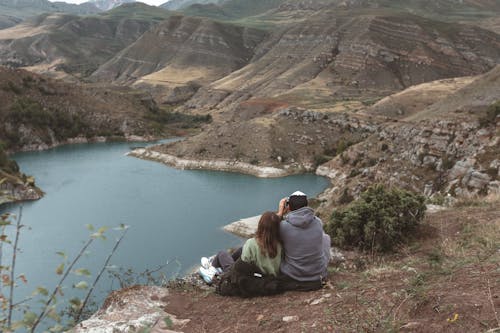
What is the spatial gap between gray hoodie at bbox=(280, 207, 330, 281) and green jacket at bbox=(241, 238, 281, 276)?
0.46ft

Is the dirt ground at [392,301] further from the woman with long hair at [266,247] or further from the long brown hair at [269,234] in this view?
the long brown hair at [269,234]

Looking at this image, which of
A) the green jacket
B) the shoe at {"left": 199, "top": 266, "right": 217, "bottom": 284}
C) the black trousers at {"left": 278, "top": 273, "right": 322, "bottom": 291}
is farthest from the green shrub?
the green jacket

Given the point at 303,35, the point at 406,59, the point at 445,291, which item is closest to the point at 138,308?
the point at 445,291

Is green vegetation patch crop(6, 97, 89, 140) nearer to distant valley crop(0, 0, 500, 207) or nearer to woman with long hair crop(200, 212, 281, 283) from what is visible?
distant valley crop(0, 0, 500, 207)

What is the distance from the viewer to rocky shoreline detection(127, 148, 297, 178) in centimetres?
5595

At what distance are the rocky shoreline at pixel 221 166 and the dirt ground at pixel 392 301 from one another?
45663 mm

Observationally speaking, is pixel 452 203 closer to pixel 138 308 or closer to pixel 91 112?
pixel 138 308

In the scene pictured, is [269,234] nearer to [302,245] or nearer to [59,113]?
[302,245]

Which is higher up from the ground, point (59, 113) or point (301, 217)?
point (301, 217)

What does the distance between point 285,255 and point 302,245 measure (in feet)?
1.36

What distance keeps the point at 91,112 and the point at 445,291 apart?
89152mm

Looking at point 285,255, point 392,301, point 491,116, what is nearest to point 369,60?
point 491,116

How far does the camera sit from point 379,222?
452 inches

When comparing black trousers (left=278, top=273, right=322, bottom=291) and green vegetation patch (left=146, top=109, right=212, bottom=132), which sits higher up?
black trousers (left=278, top=273, right=322, bottom=291)
